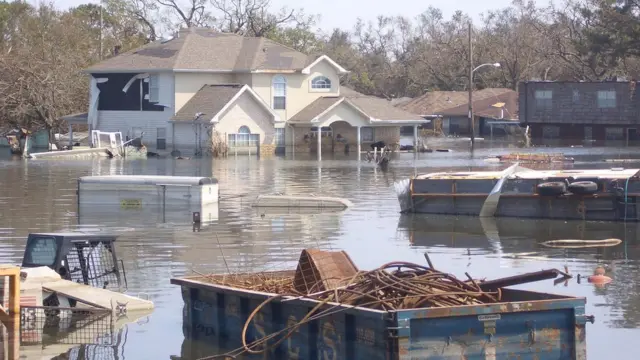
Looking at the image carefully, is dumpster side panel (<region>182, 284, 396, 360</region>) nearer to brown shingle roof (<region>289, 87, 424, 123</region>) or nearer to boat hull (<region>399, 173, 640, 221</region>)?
boat hull (<region>399, 173, 640, 221</region>)

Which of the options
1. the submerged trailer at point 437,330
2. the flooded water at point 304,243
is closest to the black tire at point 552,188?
the flooded water at point 304,243

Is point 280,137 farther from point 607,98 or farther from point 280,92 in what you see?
point 607,98

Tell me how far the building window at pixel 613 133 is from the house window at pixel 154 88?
119ft

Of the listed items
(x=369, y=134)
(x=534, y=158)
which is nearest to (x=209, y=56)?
(x=369, y=134)

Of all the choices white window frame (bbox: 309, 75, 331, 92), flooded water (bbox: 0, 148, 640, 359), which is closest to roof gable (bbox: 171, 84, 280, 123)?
white window frame (bbox: 309, 75, 331, 92)

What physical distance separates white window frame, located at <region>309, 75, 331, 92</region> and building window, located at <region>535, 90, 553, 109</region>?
22896 mm

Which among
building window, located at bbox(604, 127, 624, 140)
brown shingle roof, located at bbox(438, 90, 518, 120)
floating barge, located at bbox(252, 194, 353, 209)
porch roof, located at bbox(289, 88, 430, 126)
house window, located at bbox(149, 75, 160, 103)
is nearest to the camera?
floating barge, located at bbox(252, 194, 353, 209)

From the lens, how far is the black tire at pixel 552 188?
3288cm

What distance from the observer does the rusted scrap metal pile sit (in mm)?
14703

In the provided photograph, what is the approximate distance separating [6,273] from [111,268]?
255 inches

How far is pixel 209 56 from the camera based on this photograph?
239ft

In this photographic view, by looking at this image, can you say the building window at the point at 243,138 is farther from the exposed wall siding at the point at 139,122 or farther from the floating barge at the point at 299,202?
the floating barge at the point at 299,202

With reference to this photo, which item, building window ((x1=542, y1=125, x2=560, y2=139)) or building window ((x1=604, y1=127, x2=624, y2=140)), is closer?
building window ((x1=604, y1=127, x2=624, y2=140))

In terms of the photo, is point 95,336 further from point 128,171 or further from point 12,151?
point 12,151
